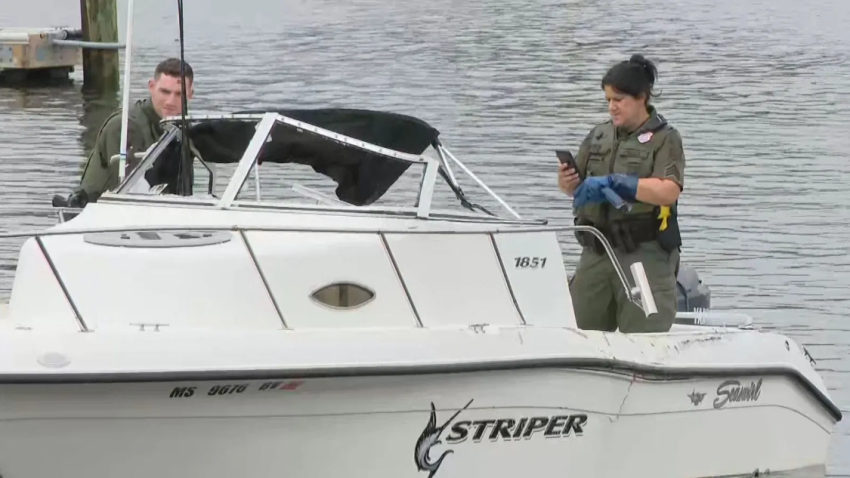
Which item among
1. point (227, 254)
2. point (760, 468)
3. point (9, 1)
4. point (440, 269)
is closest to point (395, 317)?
point (440, 269)

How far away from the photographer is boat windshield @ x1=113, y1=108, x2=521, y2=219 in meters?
6.43

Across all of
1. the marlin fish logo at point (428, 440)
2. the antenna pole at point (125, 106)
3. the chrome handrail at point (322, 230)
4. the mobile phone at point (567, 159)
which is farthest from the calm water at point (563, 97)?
the antenna pole at point (125, 106)

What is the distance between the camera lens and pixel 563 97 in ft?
70.1

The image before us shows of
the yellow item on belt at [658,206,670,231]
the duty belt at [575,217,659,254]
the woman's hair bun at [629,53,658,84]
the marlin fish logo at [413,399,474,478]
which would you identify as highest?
the woman's hair bun at [629,53,658,84]

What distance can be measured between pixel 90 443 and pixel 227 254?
0.95m

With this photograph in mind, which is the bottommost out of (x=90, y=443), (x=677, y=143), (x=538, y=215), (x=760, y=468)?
(x=538, y=215)

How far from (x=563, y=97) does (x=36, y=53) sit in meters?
8.97

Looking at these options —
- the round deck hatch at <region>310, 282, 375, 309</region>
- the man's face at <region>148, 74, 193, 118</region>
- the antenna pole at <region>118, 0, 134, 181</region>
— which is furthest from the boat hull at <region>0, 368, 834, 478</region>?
the man's face at <region>148, 74, 193, 118</region>

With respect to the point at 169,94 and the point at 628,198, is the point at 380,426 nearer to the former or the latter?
the point at 628,198

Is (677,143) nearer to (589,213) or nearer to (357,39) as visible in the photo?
(589,213)

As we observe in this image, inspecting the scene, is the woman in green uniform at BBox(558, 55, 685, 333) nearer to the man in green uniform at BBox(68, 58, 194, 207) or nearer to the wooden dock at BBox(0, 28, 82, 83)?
the man in green uniform at BBox(68, 58, 194, 207)

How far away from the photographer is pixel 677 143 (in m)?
6.60

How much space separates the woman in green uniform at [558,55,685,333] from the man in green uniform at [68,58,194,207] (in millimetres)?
2177

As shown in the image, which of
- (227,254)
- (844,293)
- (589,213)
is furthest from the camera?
(844,293)
